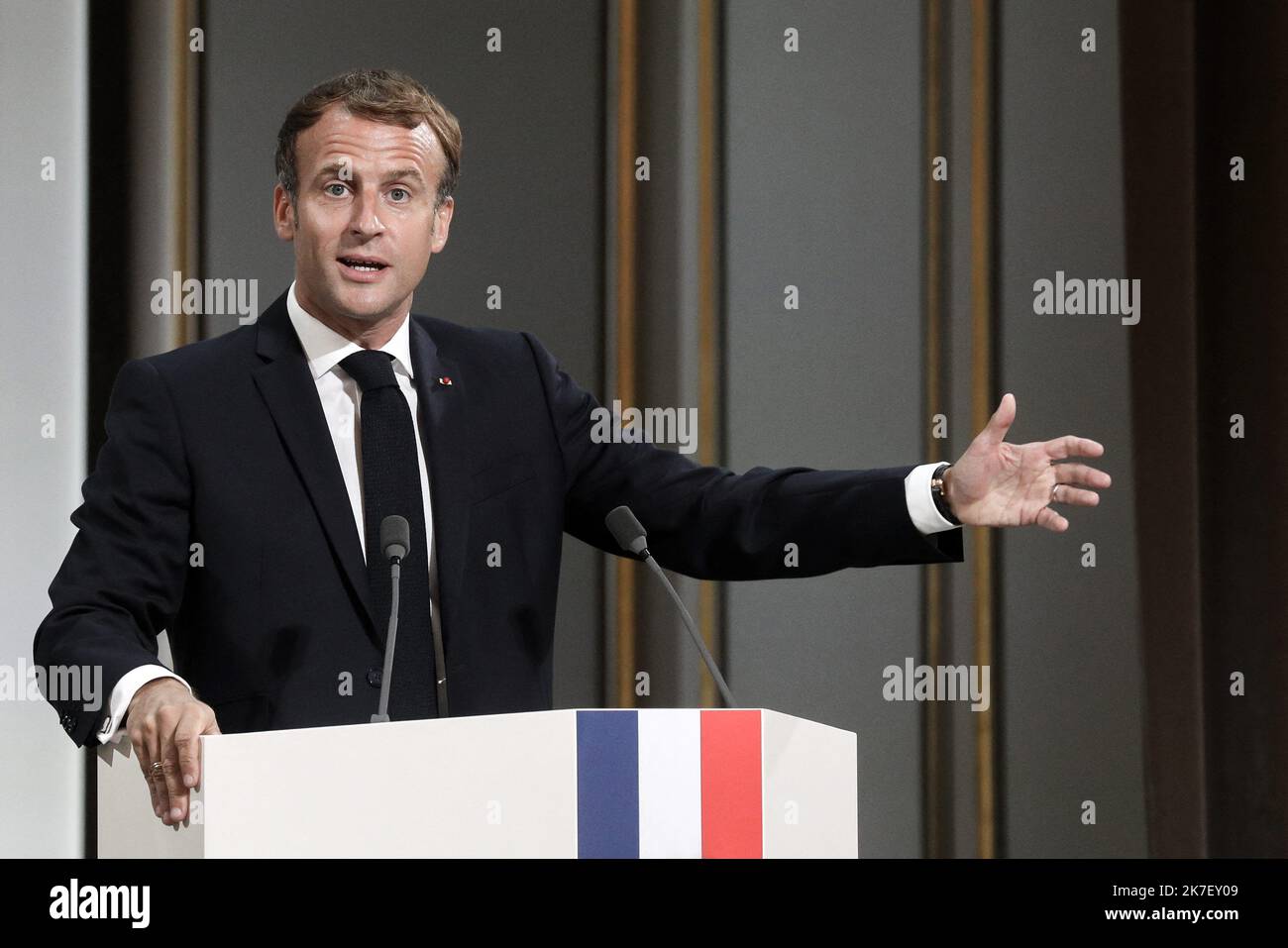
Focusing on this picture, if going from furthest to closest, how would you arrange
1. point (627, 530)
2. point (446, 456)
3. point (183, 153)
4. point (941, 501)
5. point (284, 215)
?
point (183, 153), point (284, 215), point (446, 456), point (941, 501), point (627, 530)

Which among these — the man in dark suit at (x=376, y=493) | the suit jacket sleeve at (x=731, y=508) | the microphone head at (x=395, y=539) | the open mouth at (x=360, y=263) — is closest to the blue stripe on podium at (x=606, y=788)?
the microphone head at (x=395, y=539)

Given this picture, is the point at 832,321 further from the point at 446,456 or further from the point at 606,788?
the point at 606,788

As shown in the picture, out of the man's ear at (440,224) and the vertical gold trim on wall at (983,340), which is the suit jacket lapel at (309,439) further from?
the vertical gold trim on wall at (983,340)

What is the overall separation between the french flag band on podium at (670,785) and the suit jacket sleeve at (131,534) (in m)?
0.73

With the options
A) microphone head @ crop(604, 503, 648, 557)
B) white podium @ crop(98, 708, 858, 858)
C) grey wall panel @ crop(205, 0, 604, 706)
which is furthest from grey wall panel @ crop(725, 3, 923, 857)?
white podium @ crop(98, 708, 858, 858)

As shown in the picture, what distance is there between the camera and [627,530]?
188cm

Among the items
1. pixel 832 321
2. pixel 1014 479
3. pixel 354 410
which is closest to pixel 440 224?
pixel 354 410

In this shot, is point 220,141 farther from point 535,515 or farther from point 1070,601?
point 1070,601

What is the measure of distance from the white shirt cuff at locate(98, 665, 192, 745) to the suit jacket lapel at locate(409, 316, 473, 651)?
513mm

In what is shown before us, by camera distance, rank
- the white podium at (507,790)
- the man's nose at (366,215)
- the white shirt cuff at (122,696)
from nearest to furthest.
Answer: the white podium at (507,790) < the white shirt cuff at (122,696) < the man's nose at (366,215)

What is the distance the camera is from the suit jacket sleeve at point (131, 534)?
1899mm

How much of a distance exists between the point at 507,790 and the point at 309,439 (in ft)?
2.84
